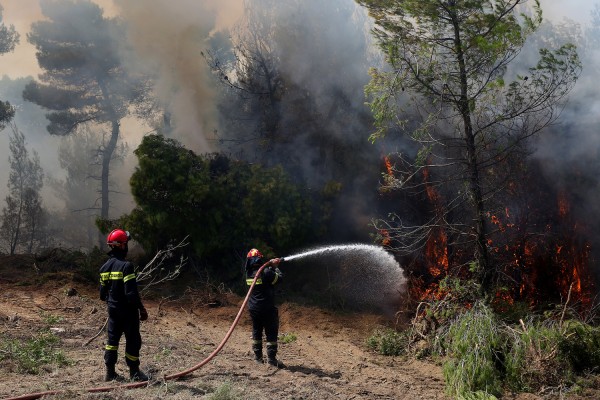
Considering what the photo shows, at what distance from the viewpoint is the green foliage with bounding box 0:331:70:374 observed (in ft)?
24.5

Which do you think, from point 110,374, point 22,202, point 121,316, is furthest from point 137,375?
point 22,202

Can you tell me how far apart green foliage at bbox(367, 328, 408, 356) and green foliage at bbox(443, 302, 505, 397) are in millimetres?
1331

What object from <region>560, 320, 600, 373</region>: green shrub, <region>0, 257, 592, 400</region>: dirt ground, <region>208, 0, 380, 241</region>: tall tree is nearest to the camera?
<region>0, 257, 592, 400</region>: dirt ground

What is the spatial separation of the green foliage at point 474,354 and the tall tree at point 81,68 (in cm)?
1892

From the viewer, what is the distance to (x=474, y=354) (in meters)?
7.89

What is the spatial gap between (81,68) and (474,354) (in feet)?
68.0

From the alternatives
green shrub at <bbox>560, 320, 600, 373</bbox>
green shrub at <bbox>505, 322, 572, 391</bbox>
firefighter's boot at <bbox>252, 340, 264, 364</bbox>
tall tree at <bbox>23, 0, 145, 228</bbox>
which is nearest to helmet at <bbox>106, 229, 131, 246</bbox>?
firefighter's boot at <bbox>252, 340, 264, 364</bbox>

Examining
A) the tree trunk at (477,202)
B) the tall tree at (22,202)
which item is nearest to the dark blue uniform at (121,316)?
the tree trunk at (477,202)

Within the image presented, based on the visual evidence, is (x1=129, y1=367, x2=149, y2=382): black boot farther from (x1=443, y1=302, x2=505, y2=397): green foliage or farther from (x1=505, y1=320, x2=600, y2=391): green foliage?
(x1=505, y1=320, x2=600, y2=391): green foliage

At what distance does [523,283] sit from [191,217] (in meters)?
8.14

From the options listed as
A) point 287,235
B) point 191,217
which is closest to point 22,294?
point 191,217

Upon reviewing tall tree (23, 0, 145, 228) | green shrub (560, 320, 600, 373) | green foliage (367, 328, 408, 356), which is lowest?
green foliage (367, 328, 408, 356)

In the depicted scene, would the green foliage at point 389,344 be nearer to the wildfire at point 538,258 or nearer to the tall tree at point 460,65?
the wildfire at point 538,258

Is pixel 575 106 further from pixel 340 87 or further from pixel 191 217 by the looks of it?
pixel 191 217
